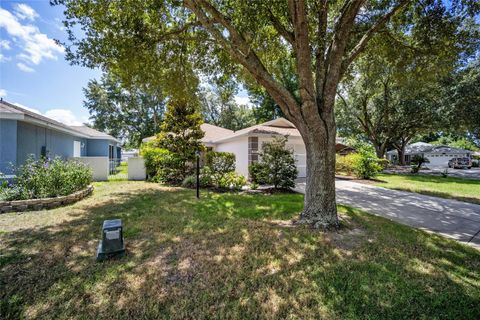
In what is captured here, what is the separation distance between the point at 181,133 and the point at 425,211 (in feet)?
36.5

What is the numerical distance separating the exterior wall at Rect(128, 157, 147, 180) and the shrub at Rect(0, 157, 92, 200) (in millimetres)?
5280

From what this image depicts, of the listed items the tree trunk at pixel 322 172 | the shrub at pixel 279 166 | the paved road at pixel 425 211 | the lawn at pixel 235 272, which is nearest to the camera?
the lawn at pixel 235 272

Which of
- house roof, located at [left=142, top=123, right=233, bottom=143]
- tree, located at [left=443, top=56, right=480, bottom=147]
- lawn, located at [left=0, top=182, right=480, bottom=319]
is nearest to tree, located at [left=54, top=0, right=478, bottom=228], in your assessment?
lawn, located at [left=0, top=182, right=480, bottom=319]

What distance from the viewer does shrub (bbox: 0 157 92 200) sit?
263 inches

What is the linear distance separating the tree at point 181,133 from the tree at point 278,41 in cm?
306

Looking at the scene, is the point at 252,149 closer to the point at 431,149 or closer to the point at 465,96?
the point at 465,96

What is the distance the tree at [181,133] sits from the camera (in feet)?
40.4

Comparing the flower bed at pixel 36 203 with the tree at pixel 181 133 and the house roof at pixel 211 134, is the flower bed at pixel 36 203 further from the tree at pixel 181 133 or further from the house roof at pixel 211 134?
the house roof at pixel 211 134

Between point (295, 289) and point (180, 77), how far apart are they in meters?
9.13

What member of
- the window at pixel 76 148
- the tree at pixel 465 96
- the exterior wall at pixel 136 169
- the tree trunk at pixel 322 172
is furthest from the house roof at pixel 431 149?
the window at pixel 76 148

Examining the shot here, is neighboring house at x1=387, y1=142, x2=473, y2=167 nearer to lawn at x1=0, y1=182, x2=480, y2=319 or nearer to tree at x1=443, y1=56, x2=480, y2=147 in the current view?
tree at x1=443, y1=56, x2=480, y2=147

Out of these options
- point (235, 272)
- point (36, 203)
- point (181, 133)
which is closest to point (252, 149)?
point (181, 133)

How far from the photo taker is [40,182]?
6996 mm

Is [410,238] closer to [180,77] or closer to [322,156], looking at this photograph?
[322,156]
